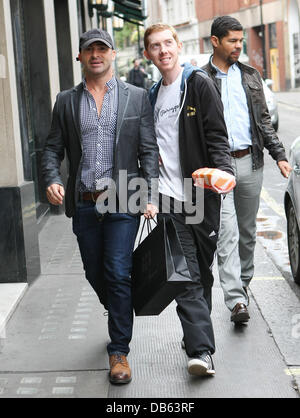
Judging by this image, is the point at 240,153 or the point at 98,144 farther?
the point at 240,153

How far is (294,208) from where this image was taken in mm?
6273

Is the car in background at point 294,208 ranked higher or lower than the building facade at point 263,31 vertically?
lower

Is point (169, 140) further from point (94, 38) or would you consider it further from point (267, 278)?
point (267, 278)

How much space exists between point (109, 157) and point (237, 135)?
1152mm

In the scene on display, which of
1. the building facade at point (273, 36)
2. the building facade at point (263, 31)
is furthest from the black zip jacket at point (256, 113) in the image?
the building facade at point (273, 36)

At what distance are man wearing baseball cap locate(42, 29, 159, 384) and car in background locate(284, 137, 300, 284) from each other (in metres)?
2.06

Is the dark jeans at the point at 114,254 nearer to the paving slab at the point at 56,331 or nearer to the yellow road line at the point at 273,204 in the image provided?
the paving slab at the point at 56,331

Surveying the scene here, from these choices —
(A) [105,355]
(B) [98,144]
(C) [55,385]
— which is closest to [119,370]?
(C) [55,385]

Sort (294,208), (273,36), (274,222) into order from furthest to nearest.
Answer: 1. (273,36)
2. (274,222)
3. (294,208)

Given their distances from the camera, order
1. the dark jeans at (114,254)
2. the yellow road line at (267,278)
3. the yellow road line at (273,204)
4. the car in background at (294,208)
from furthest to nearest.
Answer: the yellow road line at (273,204)
the yellow road line at (267,278)
the car in background at (294,208)
the dark jeans at (114,254)

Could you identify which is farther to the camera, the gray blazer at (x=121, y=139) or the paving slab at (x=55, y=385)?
the gray blazer at (x=121, y=139)

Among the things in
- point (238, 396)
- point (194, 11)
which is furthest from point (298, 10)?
point (238, 396)
